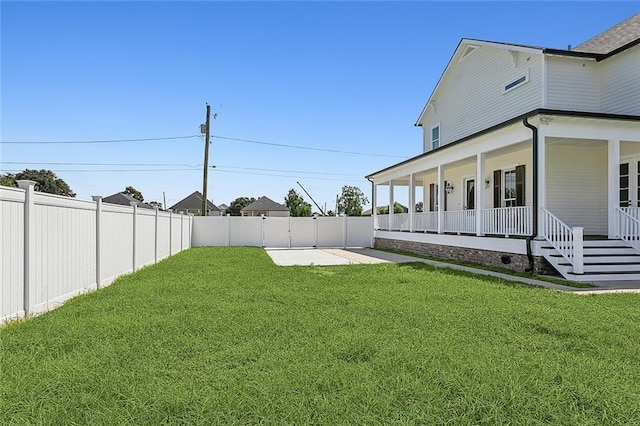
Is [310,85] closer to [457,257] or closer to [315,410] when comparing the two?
[457,257]

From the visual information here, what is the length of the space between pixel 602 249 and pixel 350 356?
324 inches

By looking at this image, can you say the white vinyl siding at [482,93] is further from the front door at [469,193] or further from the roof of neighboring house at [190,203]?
the roof of neighboring house at [190,203]

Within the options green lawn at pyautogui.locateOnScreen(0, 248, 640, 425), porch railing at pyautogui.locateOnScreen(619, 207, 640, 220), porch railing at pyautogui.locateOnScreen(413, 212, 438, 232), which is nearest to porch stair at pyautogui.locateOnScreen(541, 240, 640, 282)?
porch railing at pyautogui.locateOnScreen(619, 207, 640, 220)

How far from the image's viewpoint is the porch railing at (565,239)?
328 inches

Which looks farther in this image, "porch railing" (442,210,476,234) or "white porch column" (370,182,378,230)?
"white porch column" (370,182,378,230)

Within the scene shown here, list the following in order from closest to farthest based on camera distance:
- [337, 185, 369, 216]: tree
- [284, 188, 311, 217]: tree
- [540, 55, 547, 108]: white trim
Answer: [540, 55, 547, 108]: white trim, [284, 188, 311, 217]: tree, [337, 185, 369, 216]: tree

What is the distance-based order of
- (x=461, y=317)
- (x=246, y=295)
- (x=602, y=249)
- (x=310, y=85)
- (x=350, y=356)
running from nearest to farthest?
(x=350, y=356), (x=461, y=317), (x=246, y=295), (x=602, y=249), (x=310, y=85)

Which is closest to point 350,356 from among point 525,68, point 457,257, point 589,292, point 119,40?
point 589,292

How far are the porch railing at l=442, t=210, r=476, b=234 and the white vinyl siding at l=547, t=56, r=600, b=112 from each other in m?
3.80

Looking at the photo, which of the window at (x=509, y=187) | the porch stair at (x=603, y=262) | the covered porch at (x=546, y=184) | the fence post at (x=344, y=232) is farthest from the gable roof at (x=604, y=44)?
the fence post at (x=344, y=232)

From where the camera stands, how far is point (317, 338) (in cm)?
384

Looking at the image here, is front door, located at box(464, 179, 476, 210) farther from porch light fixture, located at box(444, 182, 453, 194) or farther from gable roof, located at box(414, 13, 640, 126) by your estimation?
gable roof, located at box(414, 13, 640, 126)

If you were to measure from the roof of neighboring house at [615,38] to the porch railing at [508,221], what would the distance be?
5737 mm

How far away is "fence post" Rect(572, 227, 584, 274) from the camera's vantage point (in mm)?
8305
